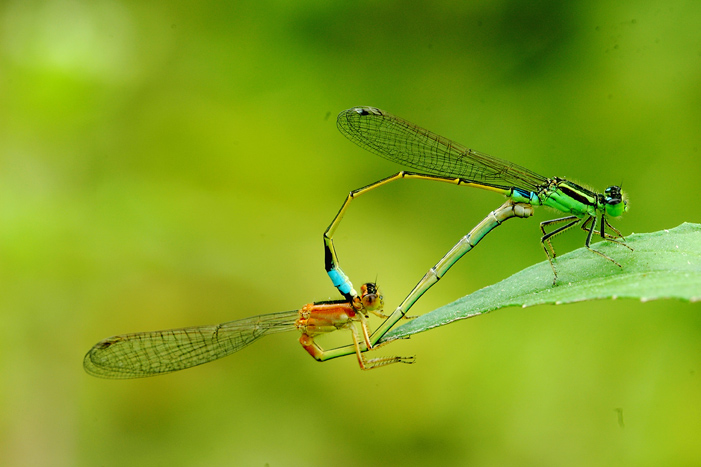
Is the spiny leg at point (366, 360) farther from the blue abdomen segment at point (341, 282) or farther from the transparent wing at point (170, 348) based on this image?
the transparent wing at point (170, 348)

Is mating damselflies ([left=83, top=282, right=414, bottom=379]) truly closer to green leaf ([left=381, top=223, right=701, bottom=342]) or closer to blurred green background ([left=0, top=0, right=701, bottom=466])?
green leaf ([left=381, top=223, right=701, bottom=342])

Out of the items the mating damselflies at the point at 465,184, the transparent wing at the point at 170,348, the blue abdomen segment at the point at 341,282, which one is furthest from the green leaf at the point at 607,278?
the transparent wing at the point at 170,348

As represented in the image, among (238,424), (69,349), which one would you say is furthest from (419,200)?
(69,349)

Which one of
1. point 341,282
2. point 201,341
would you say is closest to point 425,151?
point 341,282

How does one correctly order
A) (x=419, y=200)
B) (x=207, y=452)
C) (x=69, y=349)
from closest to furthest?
(x=207, y=452) < (x=69, y=349) < (x=419, y=200)

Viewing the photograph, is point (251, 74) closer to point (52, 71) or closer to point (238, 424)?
point (52, 71)

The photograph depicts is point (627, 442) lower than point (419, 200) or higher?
lower
